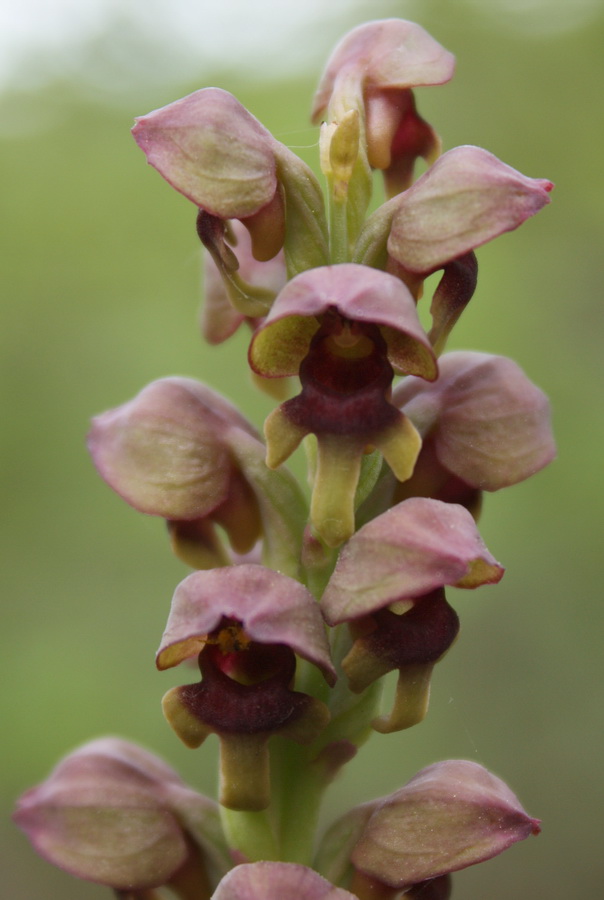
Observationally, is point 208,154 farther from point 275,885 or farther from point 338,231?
point 275,885

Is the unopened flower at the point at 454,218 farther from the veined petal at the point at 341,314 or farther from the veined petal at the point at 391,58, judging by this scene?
the veined petal at the point at 391,58

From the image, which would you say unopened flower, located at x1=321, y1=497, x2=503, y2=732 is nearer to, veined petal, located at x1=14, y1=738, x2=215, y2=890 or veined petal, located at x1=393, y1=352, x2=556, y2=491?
veined petal, located at x1=393, y1=352, x2=556, y2=491

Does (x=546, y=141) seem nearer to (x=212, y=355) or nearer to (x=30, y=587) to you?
(x=212, y=355)

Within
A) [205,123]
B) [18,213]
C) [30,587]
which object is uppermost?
[205,123]

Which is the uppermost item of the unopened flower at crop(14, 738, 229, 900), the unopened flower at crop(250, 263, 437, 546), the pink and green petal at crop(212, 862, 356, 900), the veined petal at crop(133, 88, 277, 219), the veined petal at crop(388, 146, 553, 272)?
the veined petal at crop(133, 88, 277, 219)

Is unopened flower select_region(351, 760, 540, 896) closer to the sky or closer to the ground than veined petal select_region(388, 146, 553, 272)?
closer to the ground

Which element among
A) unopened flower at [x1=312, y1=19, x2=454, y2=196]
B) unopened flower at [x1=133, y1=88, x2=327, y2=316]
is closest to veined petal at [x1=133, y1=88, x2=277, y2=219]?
unopened flower at [x1=133, y1=88, x2=327, y2=316]

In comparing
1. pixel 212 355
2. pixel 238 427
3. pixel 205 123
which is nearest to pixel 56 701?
pixel 212 355

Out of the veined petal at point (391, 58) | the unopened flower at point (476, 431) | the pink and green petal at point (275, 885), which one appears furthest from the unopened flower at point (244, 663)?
the veined petal at point (391, 58)
